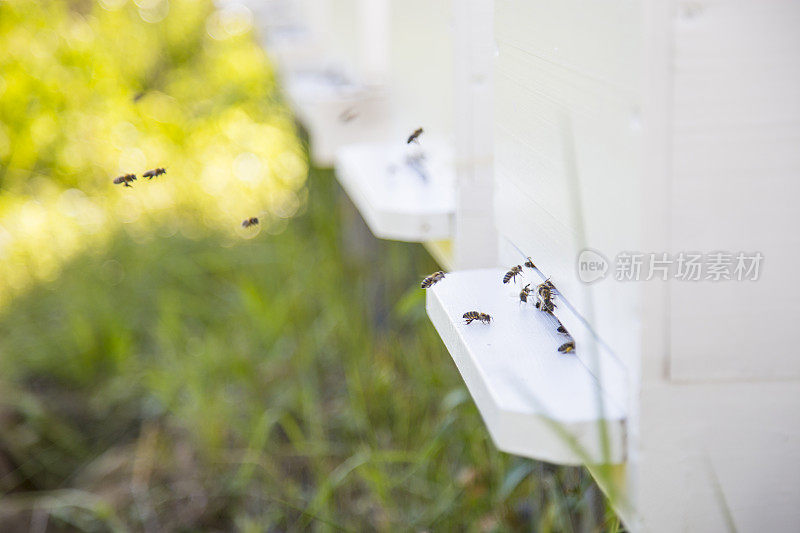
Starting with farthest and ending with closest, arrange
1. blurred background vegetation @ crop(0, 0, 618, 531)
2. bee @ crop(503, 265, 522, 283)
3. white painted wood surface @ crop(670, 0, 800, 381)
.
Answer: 1. blurred background vegetation @ crop(0, 0, 618, 531)
2. bee @ crop(503, 265, 522, 283)
3. white painted wood surface @ crop(670, 0, 800, 381)

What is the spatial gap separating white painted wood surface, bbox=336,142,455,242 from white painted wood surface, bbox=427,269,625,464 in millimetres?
477

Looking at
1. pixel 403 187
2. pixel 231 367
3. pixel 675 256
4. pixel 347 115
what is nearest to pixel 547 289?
pixel 675 256

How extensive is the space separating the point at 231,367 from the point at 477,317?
77.2 inches

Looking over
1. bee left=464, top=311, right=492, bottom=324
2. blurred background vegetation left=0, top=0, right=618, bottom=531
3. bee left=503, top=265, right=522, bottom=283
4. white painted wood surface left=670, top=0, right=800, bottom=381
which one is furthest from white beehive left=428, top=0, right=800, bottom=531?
blurred background vegetation left=0, top=0, right=618, bottom=531

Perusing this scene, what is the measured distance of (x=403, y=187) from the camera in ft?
6.71

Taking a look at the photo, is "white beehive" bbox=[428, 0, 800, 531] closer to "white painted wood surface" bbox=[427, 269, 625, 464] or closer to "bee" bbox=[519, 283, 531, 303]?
"white painted wood surface" bbox=[427, 269, 625, 464]

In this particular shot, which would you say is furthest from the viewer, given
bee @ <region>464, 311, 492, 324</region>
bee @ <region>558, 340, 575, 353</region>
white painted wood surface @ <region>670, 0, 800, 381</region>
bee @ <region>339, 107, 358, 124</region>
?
bee @ <region>339, 107, 358, 124</region>

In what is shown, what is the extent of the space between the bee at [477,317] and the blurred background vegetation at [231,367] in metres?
0.37

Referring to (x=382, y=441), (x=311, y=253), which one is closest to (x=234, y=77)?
(x=311, y=253)

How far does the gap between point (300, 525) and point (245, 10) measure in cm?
546

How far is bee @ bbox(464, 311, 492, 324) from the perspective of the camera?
1234 millimetres

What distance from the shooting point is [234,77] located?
6.57 metres

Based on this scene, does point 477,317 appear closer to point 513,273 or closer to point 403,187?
point 513,273

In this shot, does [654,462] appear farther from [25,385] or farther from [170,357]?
[25,385]
